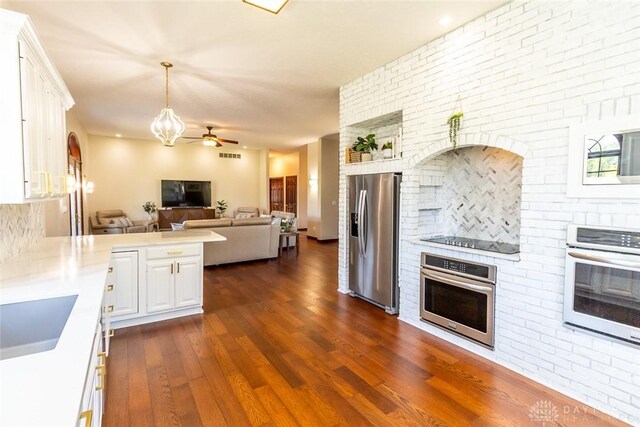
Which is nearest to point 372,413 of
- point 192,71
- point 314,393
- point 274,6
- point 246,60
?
point 314,393

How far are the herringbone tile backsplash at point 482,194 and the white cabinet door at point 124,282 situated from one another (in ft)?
11.6

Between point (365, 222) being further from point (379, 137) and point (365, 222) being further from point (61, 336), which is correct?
point (61, 336)

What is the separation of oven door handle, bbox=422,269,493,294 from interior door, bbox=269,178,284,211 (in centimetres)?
1006

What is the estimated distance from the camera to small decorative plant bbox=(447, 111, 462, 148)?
2.99 m

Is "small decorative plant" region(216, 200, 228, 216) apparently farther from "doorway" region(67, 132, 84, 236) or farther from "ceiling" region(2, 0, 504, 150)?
"ceiling" region(2, 0, 504, 150)

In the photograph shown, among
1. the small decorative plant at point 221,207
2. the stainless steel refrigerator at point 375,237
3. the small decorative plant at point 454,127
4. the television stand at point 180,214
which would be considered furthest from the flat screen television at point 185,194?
the small decorative plant at point 454,127

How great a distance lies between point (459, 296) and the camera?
3.03 m

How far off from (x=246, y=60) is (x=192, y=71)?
0.85m

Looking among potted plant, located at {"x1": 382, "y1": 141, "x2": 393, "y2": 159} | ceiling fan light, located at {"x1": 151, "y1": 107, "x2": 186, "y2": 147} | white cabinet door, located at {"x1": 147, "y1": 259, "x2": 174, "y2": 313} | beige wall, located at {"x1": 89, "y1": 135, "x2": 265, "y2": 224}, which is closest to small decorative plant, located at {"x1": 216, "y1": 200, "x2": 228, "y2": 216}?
beige wall, located at {"x1": 89, "y1": 135, "x2": 265, "y2": 224}

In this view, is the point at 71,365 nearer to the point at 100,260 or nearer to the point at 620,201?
the point at 100,260

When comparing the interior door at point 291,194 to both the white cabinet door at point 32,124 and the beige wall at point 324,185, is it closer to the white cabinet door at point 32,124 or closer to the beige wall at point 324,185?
the beige wall at point 324,185

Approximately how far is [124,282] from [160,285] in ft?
1.16

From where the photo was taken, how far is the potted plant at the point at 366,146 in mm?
4266

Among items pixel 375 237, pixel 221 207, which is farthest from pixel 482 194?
pixel 221 207
